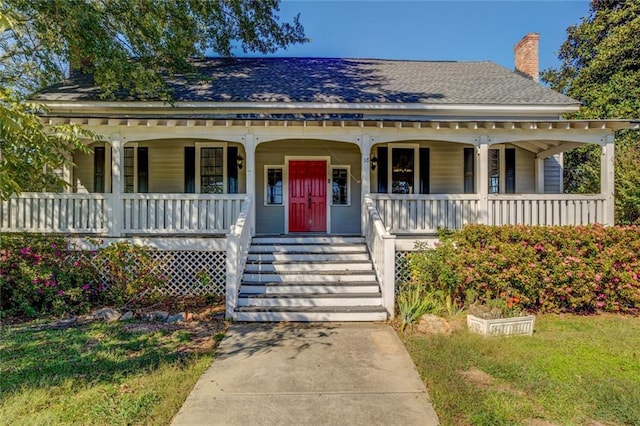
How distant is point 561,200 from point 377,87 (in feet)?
21.4

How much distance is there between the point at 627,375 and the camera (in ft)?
14.5

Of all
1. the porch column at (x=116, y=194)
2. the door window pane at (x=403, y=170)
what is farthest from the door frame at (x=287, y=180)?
the porch column at (x=116, y=194)

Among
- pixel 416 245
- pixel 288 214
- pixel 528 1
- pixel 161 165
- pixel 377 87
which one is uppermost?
pixel 528 1

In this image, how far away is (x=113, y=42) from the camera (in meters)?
10.2

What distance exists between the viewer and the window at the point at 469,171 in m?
11.6

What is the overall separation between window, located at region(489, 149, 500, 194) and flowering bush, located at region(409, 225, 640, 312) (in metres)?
4.43

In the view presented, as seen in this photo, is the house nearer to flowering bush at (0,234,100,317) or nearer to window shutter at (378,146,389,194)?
window shutter at (378,146,389,194)

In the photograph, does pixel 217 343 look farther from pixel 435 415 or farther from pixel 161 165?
pixel 161 165

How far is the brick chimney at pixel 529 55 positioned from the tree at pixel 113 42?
9.68 meters

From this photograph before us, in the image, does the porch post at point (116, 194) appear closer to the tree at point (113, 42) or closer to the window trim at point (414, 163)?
the tree at point (113, 42)

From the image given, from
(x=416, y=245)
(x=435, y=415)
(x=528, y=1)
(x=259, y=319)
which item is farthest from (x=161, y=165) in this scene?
(x=528, y=1)

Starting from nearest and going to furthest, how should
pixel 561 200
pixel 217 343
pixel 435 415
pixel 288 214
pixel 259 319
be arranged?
pixel 435 415
pixel 217 343
pixel 259 319
pixel 561 200
pixel 288 214

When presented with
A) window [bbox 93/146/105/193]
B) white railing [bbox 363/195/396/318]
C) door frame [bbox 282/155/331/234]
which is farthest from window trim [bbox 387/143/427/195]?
window [bbox 93/146/105/193]

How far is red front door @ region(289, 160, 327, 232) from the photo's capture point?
1123cm
